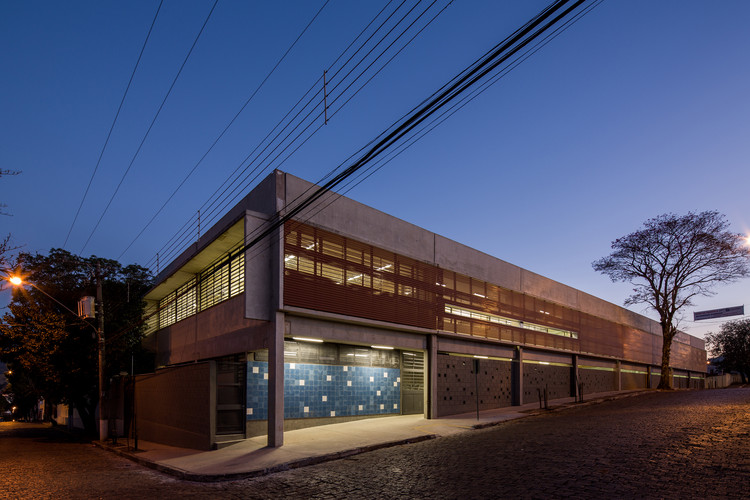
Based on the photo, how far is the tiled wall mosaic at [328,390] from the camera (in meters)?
18.4

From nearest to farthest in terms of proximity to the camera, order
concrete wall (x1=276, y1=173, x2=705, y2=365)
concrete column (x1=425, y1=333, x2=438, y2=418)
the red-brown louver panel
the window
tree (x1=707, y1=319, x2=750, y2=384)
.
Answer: the red-brown louver panel < concrete wall (x1=276, y1=173, x2=705, y2=365) < the window < concrete column (x1=425, y1=333, x2=438, y2=418) < tree (x1=707, y1=319, x2=750, y2=384)

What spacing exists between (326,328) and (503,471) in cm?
928

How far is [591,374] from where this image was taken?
126ft

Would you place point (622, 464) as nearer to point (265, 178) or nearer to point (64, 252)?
point (265, 178)

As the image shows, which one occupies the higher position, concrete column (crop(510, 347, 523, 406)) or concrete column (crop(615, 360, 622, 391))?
concrete column (crop(510, 347, 523, 406))

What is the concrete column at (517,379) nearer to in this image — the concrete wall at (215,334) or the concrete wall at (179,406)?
the concrete wall at (215,334)

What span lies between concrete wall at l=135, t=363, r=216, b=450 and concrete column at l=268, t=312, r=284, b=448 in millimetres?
2199

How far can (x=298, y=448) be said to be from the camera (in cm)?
1533

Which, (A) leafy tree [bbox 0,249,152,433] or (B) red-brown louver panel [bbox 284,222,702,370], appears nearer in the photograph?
(B) red-brown louver panel [bbox 284,222,702,370]

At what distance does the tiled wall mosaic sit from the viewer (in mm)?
18406

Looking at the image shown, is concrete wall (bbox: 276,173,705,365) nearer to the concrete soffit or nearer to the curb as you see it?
the concrete soffit

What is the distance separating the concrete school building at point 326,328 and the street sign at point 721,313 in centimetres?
3497

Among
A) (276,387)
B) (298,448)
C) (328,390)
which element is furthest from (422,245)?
(298,448)

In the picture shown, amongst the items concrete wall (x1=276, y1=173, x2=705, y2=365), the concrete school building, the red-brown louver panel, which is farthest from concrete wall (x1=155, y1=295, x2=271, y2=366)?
concrete wall (x1=276, y1=173, x2=705, y2=365)
